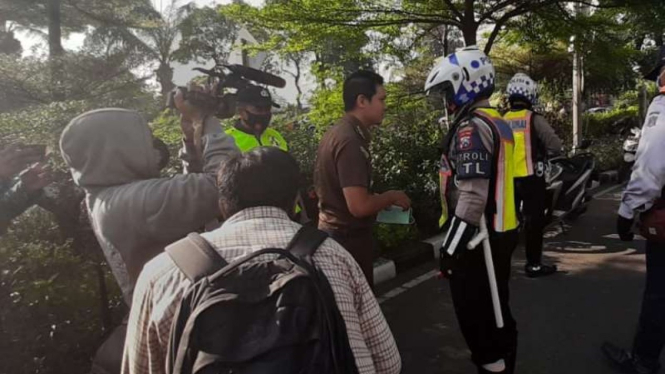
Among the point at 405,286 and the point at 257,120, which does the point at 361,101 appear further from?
the point at 405,286

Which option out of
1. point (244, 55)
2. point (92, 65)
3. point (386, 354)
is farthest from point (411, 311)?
point (92, 65)

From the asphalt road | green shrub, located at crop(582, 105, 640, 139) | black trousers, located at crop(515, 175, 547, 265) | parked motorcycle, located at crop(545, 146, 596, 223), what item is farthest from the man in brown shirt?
green shrub, located at crop(582, 105, 640, 139)

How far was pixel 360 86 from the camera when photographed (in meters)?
2.79

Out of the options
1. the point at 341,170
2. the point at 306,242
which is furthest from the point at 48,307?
the point at 306,242

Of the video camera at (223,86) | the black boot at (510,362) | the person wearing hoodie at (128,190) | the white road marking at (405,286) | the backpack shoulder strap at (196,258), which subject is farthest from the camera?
the white road marking at (405,286)

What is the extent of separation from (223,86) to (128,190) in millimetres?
1008

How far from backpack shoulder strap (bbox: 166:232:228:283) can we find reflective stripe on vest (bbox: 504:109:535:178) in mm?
3886

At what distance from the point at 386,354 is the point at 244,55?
5.74 meters

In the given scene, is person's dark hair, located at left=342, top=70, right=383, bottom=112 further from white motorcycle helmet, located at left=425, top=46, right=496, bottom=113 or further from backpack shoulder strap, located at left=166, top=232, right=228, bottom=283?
backpack shoulder strap, located at left=166, top=232, right=228, bottom=283

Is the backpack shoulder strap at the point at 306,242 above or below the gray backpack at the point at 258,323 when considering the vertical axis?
above

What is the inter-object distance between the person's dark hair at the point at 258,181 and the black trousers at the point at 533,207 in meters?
3.72

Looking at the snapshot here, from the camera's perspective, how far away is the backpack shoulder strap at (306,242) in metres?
1.30

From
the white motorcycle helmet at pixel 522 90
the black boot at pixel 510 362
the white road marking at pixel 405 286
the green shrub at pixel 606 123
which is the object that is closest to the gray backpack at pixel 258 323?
the black boot at pixel 510 362

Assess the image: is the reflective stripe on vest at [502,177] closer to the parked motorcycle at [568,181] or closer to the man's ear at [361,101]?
the man's ear at [361,101]
